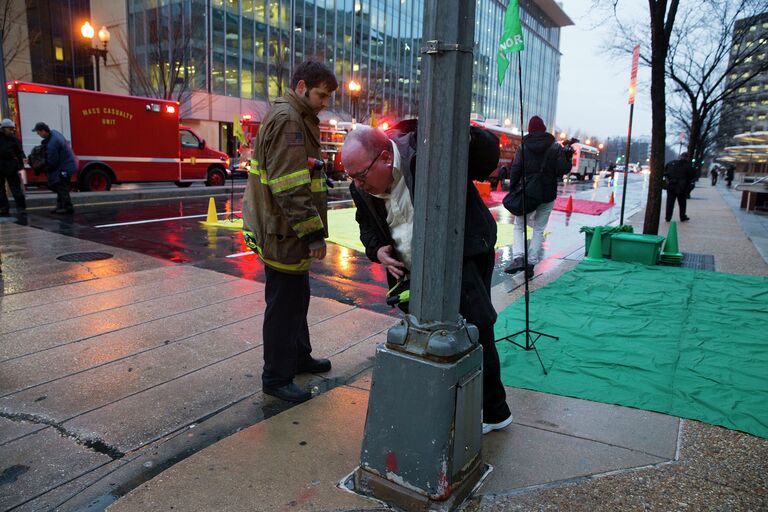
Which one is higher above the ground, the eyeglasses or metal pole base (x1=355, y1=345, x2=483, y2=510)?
the eyeglasses

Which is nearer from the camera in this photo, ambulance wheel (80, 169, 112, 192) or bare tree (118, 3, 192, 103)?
ambulance wheel (80, 169, 112, 192)

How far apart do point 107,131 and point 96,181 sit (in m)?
1.57

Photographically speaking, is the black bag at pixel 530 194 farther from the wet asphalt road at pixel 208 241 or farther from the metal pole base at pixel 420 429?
the metal pole base at pixel 420 429

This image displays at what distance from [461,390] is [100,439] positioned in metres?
2.10

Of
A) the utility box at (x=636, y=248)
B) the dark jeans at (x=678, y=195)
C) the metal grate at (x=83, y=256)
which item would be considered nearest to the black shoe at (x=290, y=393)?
the metal grate at (x=83, y=256)

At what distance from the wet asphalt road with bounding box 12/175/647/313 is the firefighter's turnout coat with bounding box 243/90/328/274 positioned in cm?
249

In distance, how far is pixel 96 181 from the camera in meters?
15.9

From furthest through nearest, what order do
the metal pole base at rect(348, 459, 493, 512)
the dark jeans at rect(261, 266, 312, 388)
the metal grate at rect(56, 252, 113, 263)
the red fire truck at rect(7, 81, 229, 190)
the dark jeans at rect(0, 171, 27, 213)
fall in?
the red fire truck at rect(7, 81, 229, 190), the dark jeans at rect(0, 171, 27, 213), the metal grate at rect(56, 252, 113, 263), the dark jeans at rect(261, 266, 312, 388), the metal pole base at rect(348, 459, 493, 512)

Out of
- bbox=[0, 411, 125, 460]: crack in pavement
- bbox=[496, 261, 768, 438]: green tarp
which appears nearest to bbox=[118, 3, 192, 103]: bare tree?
bbox=[496, 261, 768, 438]: green tarp

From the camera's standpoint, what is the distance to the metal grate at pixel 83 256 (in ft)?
24.2

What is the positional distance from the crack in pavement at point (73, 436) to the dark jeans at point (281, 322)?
3.19ft

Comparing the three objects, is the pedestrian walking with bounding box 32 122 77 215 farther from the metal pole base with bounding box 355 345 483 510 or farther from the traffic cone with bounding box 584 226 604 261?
the metal pole base with bounding box 355 345 483 510

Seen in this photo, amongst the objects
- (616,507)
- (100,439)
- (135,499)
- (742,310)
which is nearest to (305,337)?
(100,439)

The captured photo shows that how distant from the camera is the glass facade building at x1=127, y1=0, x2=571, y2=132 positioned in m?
33.4
